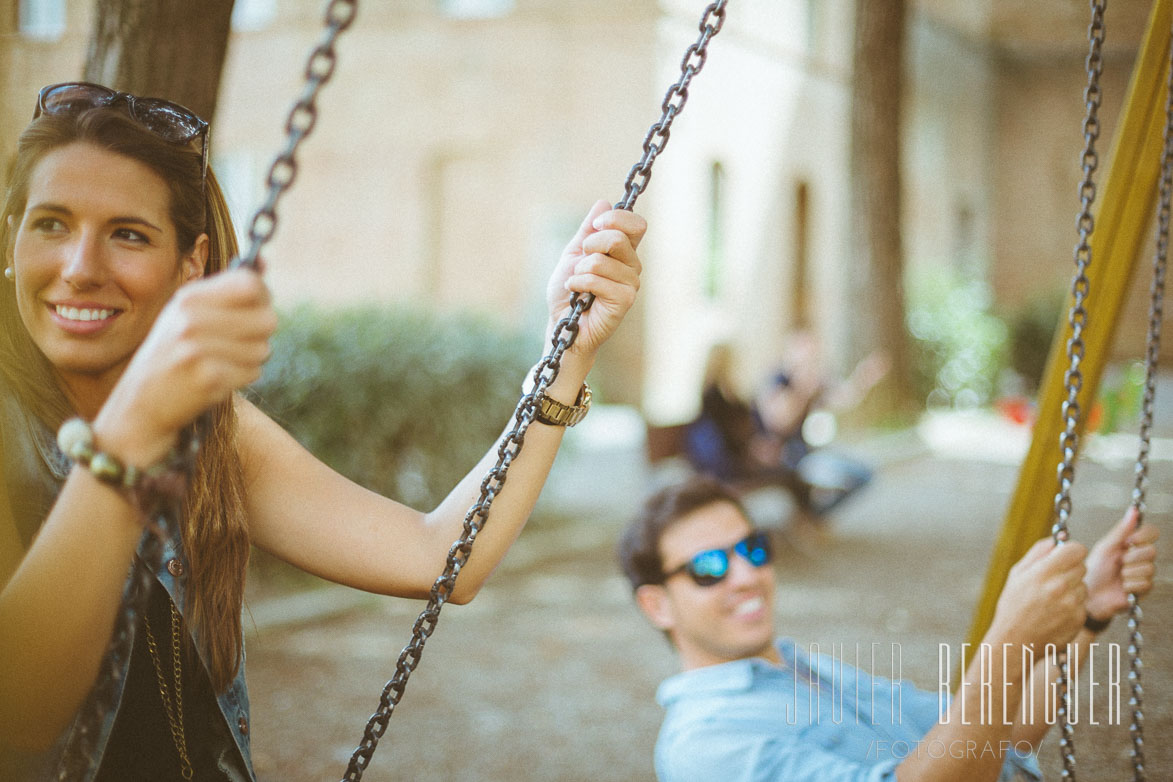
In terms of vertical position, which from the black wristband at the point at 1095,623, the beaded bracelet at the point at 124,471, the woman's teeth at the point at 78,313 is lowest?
the black wristband at the point at 1095,623

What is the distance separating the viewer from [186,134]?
5.10ft

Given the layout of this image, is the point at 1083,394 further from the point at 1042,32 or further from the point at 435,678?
the point at 1042,32

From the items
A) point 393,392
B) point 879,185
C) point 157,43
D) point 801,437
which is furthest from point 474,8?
point 157,43

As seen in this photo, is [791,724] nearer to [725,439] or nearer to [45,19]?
[725,439]

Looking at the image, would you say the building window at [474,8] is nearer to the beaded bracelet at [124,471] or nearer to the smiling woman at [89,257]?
the smiling woman at [89,257]

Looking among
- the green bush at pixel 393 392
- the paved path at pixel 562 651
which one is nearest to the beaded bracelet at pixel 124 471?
the paved path at pixel 562 651

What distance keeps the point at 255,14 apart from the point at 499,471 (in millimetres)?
21088

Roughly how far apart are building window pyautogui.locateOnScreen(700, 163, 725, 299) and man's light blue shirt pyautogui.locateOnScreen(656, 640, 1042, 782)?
56.7 ft

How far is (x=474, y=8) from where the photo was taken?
1925 centimetres

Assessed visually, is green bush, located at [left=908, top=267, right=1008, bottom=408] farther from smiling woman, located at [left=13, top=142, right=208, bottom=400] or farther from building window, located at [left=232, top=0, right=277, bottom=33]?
smiling woman, located at [left=13, top=142, right=208, bottom=400]

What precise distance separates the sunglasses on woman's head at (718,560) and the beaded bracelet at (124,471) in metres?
1.50

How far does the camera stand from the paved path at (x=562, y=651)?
4.21 meters

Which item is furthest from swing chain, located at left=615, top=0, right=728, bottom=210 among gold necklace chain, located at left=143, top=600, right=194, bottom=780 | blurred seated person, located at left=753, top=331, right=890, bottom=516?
blurred seated person, located at left=753, top=331, right=890, bottom=516

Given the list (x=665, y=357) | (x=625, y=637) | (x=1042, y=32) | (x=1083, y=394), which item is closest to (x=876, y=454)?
(x=665, y=357)
